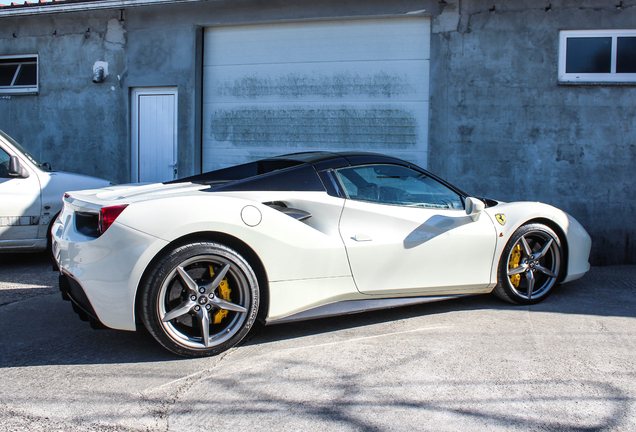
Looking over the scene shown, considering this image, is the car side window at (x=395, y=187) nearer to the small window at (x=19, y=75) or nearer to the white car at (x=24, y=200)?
the white car at (x=24, y=200)

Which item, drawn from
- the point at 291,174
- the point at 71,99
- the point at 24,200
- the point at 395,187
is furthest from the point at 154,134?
the point at 395,187

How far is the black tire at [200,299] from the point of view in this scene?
Result: 315cm

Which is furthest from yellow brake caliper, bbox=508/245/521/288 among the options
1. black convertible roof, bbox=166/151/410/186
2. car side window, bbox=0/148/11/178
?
car side window, bbox=0/148/11/178

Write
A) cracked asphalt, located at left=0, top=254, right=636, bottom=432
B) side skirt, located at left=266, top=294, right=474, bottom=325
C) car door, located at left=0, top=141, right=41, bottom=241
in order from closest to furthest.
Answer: cracked asphalt, located at left=0, top=254, right=636, bottom=432 < side skirt, located at left=266, top=294, right=474, bottom=325 < car door, located at left=0, top=141, right=41, bottom=241

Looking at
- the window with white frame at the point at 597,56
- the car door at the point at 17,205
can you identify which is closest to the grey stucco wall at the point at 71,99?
the car door at the point at 17,205

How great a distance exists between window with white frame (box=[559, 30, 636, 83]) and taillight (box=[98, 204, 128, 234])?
6.50m

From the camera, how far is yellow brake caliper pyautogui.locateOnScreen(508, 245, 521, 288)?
14.8 feet

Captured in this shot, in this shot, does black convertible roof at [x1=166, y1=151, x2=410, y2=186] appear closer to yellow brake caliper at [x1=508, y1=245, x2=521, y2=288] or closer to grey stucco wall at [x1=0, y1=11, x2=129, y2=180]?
yellow brake caliper at [x1=508, y1=245, x2=521, y2=288]

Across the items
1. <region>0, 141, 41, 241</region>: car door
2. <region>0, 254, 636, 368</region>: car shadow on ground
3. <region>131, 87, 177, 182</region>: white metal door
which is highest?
<region>131, 87, 177, 182</region>: white metal door

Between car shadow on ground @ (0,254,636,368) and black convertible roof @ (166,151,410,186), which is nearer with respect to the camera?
car shadow on ground @ (0,254,636,368)

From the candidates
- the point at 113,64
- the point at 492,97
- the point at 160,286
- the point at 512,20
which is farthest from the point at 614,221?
the point at 113,64

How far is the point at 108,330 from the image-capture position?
12.8 ft

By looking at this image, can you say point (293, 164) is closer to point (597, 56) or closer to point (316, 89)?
point (316, 89)

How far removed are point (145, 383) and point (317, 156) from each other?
2039 millimetres
